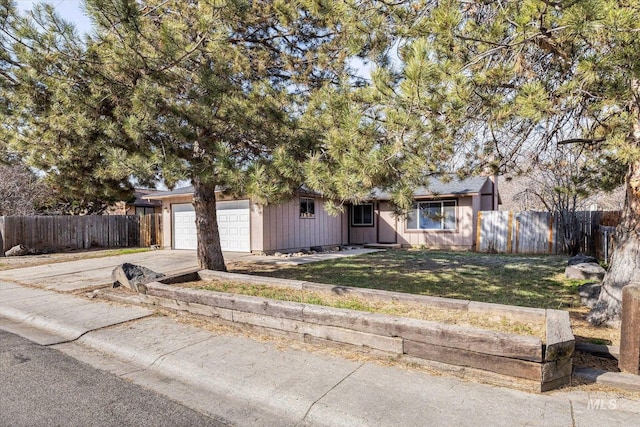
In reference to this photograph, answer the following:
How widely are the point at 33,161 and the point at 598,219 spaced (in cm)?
1527

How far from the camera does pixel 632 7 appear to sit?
3.09 meters

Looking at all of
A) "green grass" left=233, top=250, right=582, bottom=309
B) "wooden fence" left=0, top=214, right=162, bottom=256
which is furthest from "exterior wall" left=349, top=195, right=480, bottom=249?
"wooden fence" left=0, top=214, right=162, bottom=256

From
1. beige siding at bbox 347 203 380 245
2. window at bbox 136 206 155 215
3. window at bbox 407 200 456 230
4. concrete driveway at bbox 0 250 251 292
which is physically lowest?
concrete driveway at bbox 0 250 251 292

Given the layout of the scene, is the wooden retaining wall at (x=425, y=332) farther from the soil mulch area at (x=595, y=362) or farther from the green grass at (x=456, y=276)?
the green grass at (x=456, y=276)

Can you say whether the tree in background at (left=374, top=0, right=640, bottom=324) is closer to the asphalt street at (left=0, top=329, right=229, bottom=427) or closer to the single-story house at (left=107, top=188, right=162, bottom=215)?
the asphalt street at (left=0, top=329, right=229, bottom=427)

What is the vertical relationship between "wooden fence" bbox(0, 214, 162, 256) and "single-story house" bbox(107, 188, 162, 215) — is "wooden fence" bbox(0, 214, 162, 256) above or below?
below

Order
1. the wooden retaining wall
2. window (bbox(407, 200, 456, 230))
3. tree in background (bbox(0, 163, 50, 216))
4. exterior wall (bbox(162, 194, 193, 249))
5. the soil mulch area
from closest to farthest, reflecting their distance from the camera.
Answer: the wooden retaining wall → the soil mulch area → window (bbox(407, 200, 456, 230)) → exterior wall (bbox(162, 194, 193, 249)) → tree in background (bbox(0, 163, 50, 216))

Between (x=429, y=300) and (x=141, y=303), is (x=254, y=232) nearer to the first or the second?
(x=141, y=303)

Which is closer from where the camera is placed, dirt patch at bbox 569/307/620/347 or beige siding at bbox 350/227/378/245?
dirt patch at bbox 569/307/620/347

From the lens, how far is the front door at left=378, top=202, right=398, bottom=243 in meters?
17.1

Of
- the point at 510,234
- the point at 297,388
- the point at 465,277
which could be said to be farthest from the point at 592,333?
the point at 510,234

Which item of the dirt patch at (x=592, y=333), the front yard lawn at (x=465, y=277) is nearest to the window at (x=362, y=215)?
the front yard lawn at (x=465, y=277)

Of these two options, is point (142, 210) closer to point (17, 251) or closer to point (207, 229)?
point (17, 251)

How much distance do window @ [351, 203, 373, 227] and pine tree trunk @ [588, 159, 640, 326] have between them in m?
13.1
